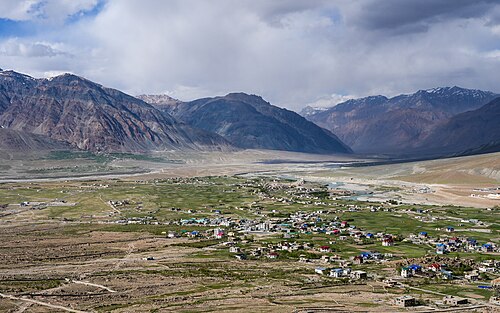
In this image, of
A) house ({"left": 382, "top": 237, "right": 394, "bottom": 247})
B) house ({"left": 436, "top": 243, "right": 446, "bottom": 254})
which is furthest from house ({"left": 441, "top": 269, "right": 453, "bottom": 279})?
house ({"left": 382, "top": 237, "right": 394, "bottom": 247})

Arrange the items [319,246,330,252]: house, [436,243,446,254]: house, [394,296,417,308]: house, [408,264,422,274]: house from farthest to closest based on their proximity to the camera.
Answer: [319,246,330,252]: house → [436,243,446,254]: house → [408,264,422,274]: house → [394,296,417,308]: house

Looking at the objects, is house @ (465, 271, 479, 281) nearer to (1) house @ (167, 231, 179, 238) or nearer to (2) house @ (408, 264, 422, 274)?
(2) house @ (408, 264, 422, 274)

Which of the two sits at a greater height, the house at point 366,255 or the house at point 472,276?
the house at point 366,255

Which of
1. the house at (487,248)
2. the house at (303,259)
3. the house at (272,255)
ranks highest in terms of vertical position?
the house at (487,248)

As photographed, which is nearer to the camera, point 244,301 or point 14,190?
point 244,301

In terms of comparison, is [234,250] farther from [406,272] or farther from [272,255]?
[406,272]

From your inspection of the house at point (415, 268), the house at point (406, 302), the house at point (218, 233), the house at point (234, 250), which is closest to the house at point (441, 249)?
the house at point (415, 268)

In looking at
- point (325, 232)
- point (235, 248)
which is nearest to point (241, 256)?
point (235, 248)

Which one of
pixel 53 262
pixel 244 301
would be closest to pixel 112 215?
pixel 53 262

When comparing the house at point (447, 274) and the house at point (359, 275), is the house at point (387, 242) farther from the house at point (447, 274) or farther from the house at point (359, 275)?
the house at point (359, 275)

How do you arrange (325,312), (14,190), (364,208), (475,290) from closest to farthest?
1. (325,312)
2. (475,290)
3. (364,208)
4. (14,190)

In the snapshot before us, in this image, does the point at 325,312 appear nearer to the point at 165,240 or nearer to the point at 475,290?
the point at 475,290
